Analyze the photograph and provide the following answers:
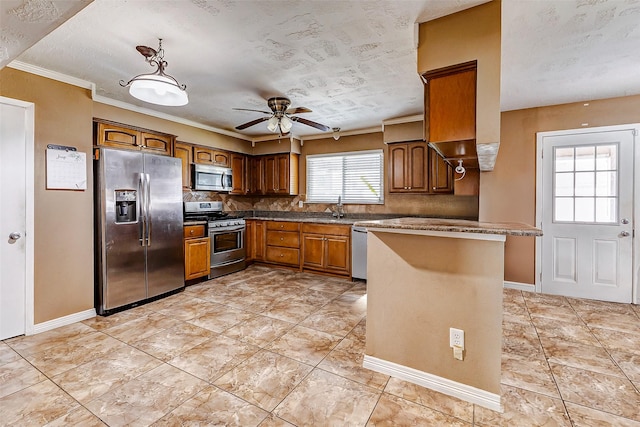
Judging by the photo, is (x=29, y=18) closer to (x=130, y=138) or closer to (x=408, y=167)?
(x=130, y=138)

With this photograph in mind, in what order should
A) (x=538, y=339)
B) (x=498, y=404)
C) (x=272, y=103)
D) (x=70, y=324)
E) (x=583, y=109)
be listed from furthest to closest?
(x=583, y=109) < (x=272, y=103) < (x=70, y=324) < (x=538, y=339) < (x=498, y=404)

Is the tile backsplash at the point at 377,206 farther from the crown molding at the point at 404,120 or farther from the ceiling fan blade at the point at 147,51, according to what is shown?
the ceiling fan blade at the point at 147,51

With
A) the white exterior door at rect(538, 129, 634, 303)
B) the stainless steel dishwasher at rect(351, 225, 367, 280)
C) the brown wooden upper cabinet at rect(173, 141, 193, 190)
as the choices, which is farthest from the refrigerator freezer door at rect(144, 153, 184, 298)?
the white exterior door at rect(538, 129, 634, 303)

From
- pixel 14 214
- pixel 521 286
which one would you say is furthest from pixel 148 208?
pixel 521 286

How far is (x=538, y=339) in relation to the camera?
2.62 m

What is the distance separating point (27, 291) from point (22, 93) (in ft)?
6.06

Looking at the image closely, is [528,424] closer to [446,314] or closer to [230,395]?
[446,314]

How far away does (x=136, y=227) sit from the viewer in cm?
342

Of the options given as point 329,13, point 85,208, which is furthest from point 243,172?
point 329,13

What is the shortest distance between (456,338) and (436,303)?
0.78 ft

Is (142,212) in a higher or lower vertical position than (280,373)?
higher

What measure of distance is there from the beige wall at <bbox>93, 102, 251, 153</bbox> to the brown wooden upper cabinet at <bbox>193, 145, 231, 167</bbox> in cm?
10

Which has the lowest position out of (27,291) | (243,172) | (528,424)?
(528,424)

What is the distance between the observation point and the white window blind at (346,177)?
510 centimetres
